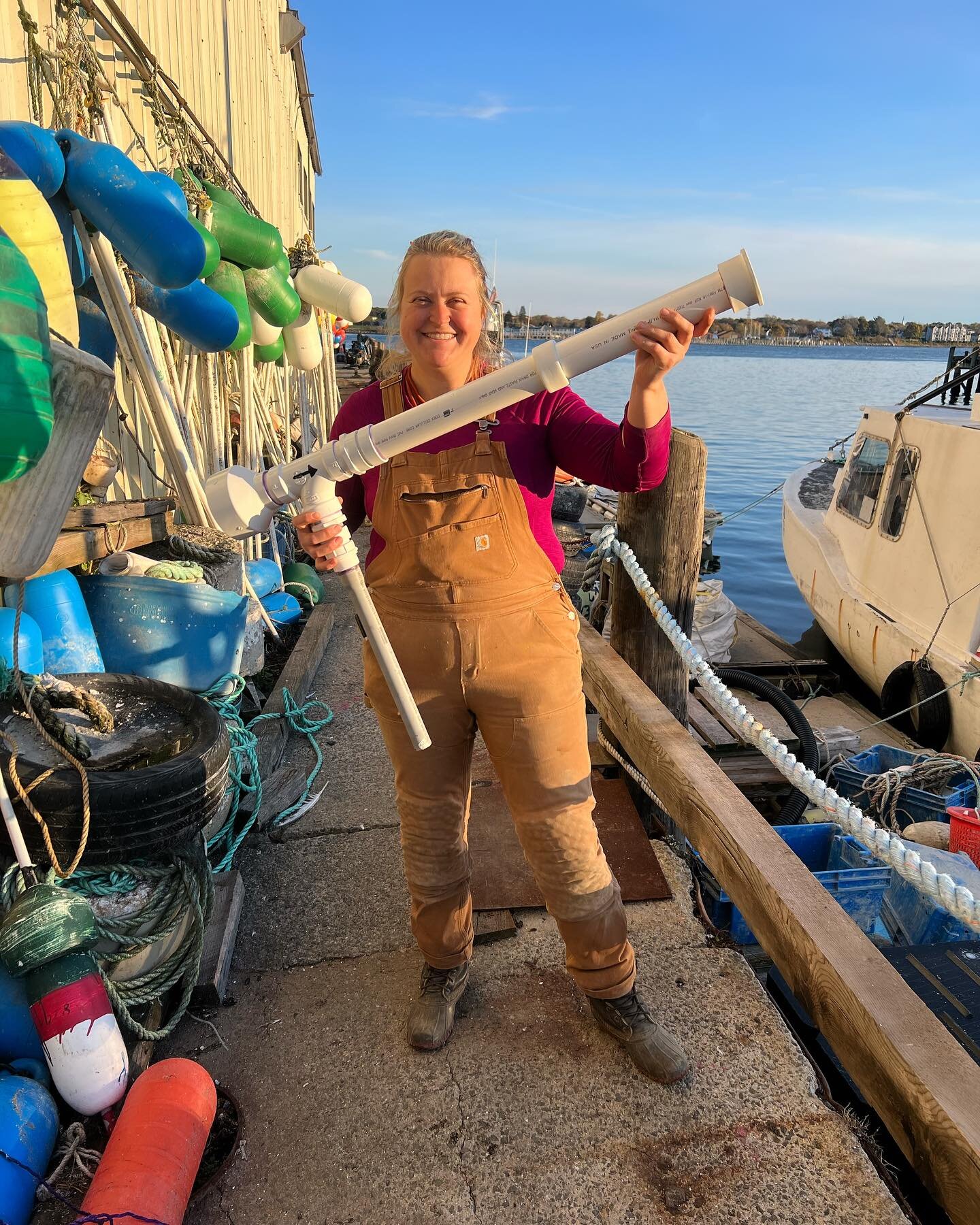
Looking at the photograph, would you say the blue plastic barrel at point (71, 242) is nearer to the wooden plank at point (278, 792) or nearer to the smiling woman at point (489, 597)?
the smiling woman at point (489, 597)

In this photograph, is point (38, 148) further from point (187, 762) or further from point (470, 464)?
Result: point (187, 762)

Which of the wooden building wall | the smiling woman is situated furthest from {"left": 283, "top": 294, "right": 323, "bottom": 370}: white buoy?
the smiling woman

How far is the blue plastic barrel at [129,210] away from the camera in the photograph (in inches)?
112

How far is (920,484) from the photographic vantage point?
8016 millimetres

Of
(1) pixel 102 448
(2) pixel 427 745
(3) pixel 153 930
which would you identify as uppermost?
(1) pixel 102 448

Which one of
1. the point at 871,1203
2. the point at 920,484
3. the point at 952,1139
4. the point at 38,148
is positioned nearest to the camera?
the point at 952,1139

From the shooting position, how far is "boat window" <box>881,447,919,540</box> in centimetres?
824

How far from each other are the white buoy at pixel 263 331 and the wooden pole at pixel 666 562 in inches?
136

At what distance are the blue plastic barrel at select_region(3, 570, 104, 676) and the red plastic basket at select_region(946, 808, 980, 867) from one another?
409cm

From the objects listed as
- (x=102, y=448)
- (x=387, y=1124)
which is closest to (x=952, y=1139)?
(x=387, y=1124)

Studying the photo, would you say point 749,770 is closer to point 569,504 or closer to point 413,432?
point 413,432

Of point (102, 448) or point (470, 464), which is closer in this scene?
point (470, 464)

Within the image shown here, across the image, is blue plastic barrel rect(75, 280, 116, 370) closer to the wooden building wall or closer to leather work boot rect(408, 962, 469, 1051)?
the wooden building wall

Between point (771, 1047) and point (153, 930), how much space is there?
1.84 metres
